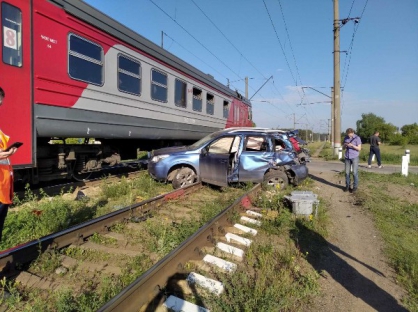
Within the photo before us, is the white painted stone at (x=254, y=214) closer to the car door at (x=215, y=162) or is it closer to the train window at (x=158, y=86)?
the car door at (x=215, y=162)

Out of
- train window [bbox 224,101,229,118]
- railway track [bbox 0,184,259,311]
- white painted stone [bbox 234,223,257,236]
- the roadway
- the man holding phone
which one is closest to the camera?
railway track [bbox 0,184,259,311]

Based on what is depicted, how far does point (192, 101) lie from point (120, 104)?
409cm

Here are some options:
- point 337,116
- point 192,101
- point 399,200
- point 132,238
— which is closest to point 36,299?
point 132,238

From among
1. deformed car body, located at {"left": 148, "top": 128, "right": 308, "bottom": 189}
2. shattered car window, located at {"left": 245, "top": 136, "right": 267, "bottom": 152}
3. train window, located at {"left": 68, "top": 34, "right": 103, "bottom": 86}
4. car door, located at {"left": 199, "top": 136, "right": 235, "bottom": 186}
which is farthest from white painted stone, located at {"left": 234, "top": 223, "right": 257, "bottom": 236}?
train window, located at {"left": 68, "top": 34, "right": 103, "bottom": 86}

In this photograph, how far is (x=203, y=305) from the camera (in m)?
2.89

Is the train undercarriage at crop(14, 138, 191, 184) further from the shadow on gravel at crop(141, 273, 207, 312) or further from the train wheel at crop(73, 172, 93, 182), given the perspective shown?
the shadow on gravel at crop(141, 273, 207, 312)

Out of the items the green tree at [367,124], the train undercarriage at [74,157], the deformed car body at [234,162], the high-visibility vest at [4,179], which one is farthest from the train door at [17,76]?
the green tree at [367,124]

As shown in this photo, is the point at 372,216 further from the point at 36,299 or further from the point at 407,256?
the point at 36,299

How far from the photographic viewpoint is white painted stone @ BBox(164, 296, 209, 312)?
2752 millimetres

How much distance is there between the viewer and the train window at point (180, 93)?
1041 centimetres

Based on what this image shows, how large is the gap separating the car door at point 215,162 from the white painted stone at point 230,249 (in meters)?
3.53

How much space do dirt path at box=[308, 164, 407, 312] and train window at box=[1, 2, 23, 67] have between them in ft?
17.8

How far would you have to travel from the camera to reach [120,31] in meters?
7.73

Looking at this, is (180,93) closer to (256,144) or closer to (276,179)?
(256,144)
